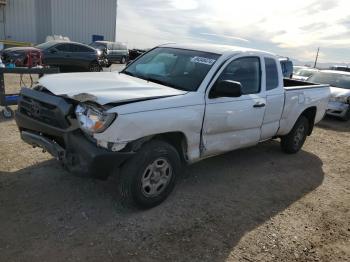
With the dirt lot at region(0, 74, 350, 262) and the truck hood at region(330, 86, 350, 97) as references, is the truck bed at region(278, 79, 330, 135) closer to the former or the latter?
the dirt lot at region(0, 74, 350, 262)

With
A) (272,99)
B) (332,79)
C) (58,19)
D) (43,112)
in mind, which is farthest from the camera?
(58,19)

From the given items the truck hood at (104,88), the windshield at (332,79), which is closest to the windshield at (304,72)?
the windshield at (332,79)

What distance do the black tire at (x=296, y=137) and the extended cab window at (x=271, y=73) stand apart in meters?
1.28

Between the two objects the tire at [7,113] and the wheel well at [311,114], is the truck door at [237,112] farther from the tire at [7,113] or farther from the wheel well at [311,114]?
the tire at [7,113]

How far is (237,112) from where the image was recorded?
4.62 m

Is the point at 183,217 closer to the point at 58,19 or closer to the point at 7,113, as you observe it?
the point at 7,113

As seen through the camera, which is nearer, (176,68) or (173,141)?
(173,141)

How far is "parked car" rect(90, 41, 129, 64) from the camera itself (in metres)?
24.5

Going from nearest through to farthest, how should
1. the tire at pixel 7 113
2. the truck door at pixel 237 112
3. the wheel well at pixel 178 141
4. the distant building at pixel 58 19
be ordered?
the wheel well at pixel 178 141 < the truck door at pixel 237 112 < the tire at pixel 7 113 < the distant building at pixel 58 19

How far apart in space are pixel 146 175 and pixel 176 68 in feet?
5.13

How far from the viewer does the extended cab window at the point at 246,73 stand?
468 centimetres

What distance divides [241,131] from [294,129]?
1948mm

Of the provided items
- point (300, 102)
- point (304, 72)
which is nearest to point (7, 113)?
point (300, 102)

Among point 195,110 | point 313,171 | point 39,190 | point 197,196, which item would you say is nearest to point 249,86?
point 195,110
